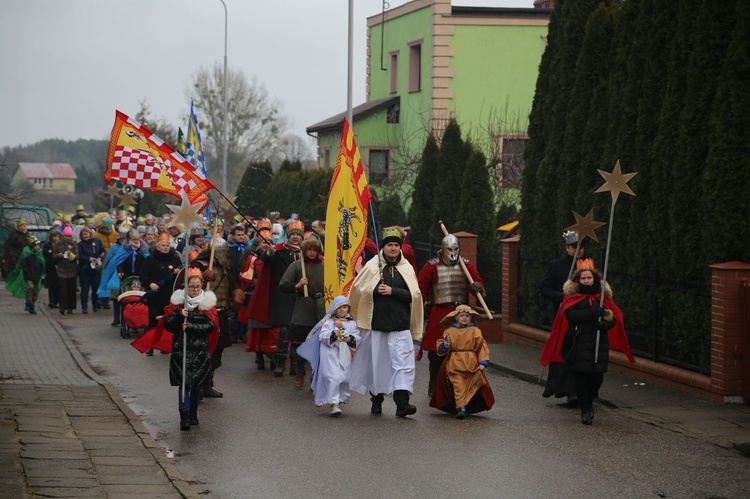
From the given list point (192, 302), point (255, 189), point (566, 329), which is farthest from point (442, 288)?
point (255, 189)

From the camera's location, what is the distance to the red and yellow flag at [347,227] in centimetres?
1346

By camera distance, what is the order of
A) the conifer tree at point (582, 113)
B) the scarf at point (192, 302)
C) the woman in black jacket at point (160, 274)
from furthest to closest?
1. the woman in black jacket at point (160, 274)
2. the conifer tree at point (582, 113)
3. the scarf at point (192, 302)

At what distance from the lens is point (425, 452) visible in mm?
10336

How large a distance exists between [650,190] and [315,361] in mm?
5268

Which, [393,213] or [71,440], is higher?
[393,213]

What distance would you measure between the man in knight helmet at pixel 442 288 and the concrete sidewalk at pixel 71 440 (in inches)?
132

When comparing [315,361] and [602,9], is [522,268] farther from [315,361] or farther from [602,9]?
[315,361]

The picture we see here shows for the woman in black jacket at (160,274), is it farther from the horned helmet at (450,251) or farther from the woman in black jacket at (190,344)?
the woman in black jacket at (190,344)

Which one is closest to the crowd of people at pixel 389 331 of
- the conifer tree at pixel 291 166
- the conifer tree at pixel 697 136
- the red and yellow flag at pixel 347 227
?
the red and yellow flag at pixel 347 227

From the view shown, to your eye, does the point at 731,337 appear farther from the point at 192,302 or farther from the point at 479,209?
the point at 479,209

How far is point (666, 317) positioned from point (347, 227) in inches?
163

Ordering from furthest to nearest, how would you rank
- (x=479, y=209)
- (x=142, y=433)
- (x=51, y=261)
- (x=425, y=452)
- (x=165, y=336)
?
(x=51, y=261) < (x=479, y=209) < (x=165, y=336) < (x=142, y=433) < (x=425, y=452)

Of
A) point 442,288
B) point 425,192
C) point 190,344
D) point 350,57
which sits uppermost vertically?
point 350,57

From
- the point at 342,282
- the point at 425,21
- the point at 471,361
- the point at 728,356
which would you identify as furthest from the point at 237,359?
the point at 425,21
